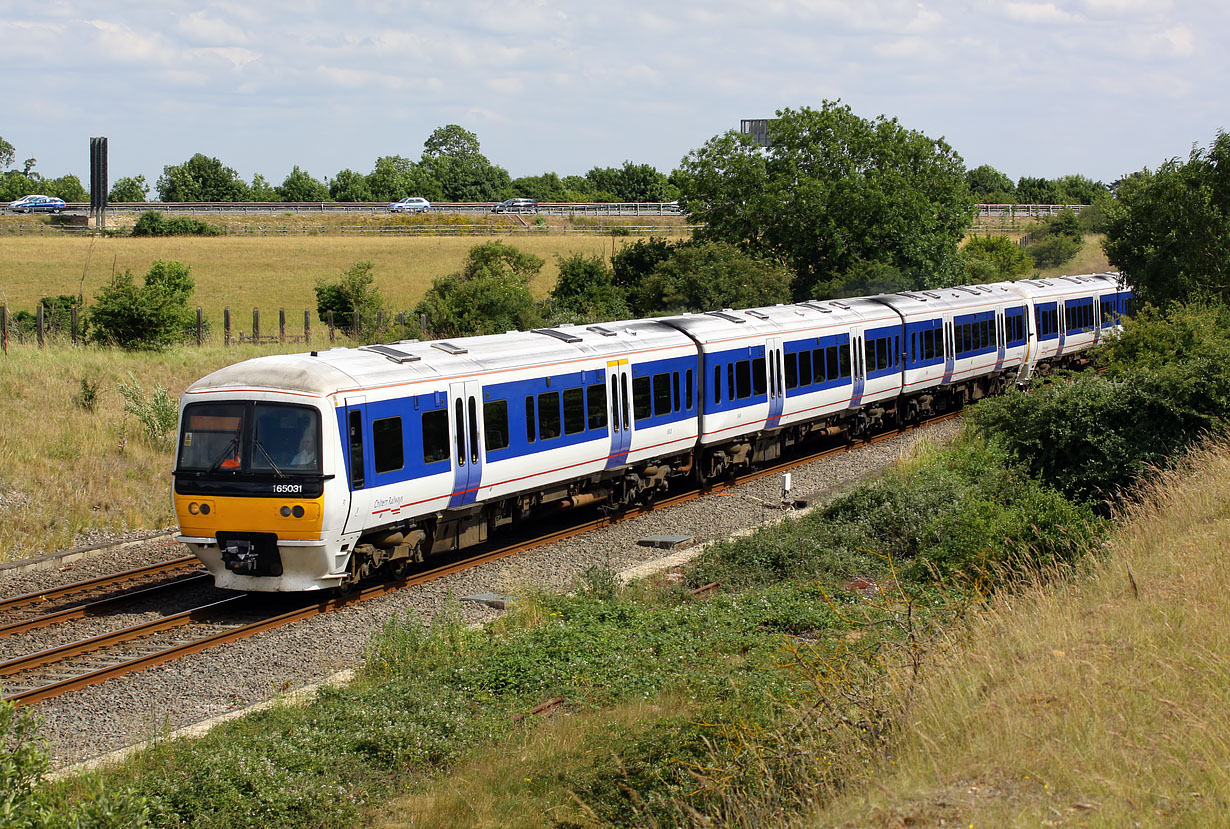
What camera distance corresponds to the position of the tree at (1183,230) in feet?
91.2

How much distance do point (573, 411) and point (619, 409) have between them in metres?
1.29

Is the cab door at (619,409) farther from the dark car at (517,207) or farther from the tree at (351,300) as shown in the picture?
the dark car at (517,207)

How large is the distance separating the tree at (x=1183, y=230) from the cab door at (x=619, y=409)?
15.0m

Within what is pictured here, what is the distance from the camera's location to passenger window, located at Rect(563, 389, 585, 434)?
17734 mm

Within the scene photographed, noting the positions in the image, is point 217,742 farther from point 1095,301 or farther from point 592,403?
point 1095,301

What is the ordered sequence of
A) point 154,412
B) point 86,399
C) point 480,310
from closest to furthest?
point 154,412 → point 86,399 → point 480,310

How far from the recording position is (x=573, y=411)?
17906mm

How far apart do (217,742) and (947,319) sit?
2498 cm

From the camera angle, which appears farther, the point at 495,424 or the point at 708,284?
the point at 708,284

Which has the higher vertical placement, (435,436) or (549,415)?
(549,415)

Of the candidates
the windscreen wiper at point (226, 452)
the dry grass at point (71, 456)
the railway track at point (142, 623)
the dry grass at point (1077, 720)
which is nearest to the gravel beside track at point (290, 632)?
the railway track at point (142, 623)

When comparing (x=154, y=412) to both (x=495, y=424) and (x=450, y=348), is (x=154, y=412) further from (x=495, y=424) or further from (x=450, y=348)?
(x=495, y=424)

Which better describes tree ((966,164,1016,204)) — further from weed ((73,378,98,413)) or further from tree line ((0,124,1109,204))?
weed ((73,378,98,413))

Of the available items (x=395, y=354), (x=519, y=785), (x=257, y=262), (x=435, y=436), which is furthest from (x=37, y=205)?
(x=519, y=785)
